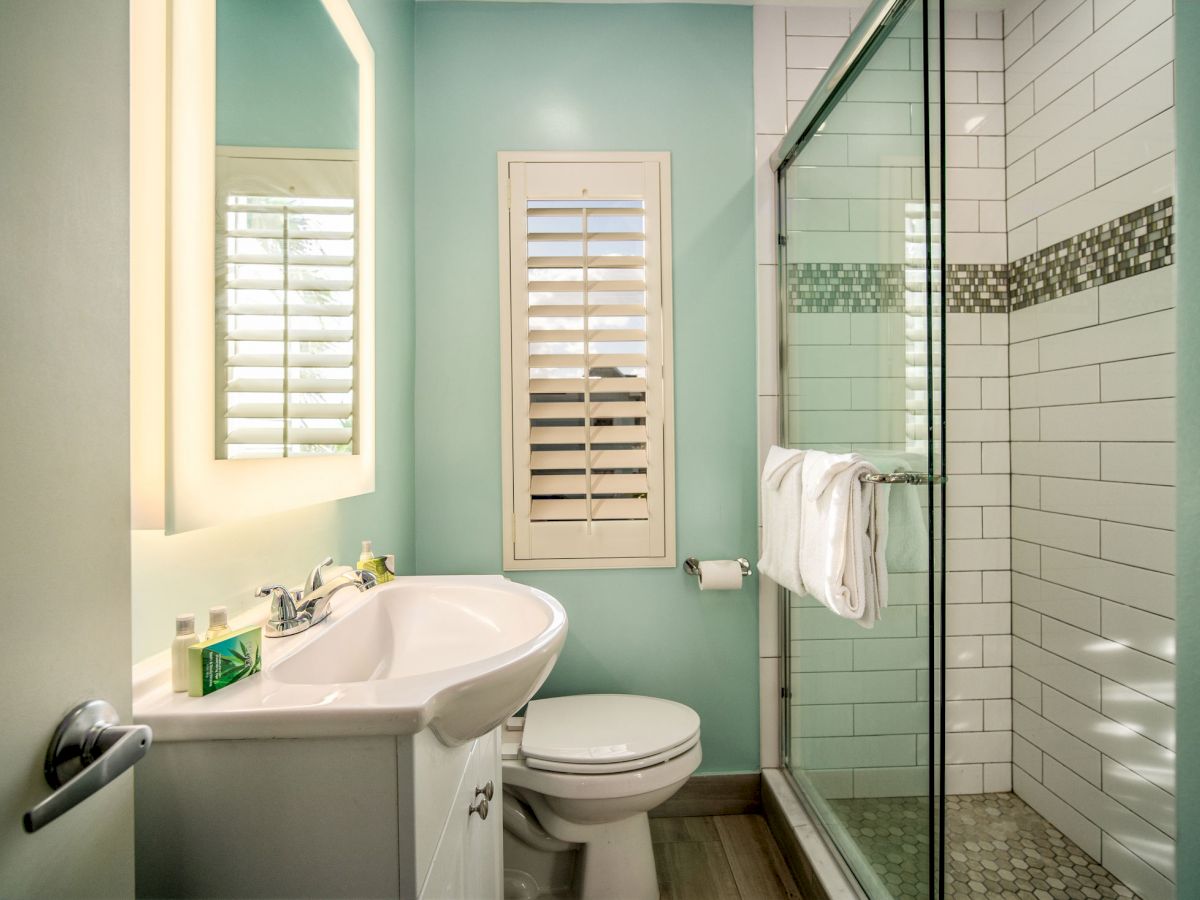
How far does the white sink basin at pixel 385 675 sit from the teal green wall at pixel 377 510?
0.24 feet

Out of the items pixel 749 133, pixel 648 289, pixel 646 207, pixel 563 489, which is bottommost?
pixel 563 489

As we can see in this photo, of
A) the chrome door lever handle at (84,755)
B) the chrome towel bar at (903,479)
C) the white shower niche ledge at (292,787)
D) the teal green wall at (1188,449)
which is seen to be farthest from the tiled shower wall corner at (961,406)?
the chrome door lever handle at (84,755)

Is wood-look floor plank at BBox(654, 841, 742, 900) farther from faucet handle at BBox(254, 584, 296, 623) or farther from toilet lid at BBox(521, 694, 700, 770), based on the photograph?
faucet handle at BBox(254, 584, 296, 623)

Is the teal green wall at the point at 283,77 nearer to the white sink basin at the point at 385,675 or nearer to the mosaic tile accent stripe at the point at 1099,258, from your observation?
the white sink basin at the point at 385,675

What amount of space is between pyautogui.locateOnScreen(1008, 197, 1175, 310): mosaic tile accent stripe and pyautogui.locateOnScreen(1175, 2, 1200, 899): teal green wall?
0.19 meters

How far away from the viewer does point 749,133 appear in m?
1.84

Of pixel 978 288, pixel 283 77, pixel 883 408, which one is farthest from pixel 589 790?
pixel 978 288

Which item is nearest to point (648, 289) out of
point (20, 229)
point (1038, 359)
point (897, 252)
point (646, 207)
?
point (646, 207)

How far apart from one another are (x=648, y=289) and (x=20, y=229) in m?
1.54

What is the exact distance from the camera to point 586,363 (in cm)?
177

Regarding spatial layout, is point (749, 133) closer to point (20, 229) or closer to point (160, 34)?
point (160, 34)

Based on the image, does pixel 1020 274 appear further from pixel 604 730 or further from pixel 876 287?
pixel 604 730

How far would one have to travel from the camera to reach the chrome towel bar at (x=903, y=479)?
995 mm

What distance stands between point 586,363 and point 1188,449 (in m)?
1.30
